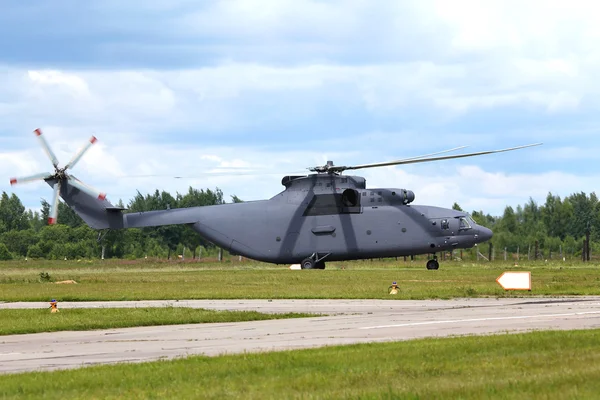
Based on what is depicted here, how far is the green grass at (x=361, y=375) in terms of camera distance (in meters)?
12.3

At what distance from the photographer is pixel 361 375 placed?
44.7 feet

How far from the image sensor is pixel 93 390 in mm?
13461

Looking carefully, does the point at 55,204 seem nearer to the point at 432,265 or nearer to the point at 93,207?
the point at 93,207

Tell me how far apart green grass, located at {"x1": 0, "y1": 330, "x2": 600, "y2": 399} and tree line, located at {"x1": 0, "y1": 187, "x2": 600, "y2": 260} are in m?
82.3

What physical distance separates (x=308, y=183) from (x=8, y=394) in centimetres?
4293

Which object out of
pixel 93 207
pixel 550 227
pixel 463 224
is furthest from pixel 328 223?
pixel 550 227

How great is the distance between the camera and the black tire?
57719mm

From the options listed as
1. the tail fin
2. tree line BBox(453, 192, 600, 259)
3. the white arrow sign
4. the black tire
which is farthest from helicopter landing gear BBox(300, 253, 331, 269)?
tree line BBox(453, 192, 600, 259)

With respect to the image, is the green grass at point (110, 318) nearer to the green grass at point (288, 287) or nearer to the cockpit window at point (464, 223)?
the green grass at point (288, 287)

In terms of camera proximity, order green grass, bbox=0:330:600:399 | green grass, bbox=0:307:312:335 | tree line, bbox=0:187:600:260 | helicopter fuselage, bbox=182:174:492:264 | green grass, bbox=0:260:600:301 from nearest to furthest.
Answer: green grass, bbox=0:330:600:399
green grass, bbox=0:307:312:335
green grass, bbox=0:260:600:301
helicopter fuselage, bbox=182:174:492:264
tree line, bbox=0:187:600:260

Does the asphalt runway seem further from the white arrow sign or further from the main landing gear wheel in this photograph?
the main landing gear wheel

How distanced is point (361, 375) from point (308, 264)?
145ft

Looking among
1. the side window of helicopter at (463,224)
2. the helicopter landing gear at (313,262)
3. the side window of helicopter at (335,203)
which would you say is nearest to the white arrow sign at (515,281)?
the side window of helicopter at (335,203)

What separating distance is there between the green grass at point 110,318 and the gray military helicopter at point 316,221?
88.1 ft
